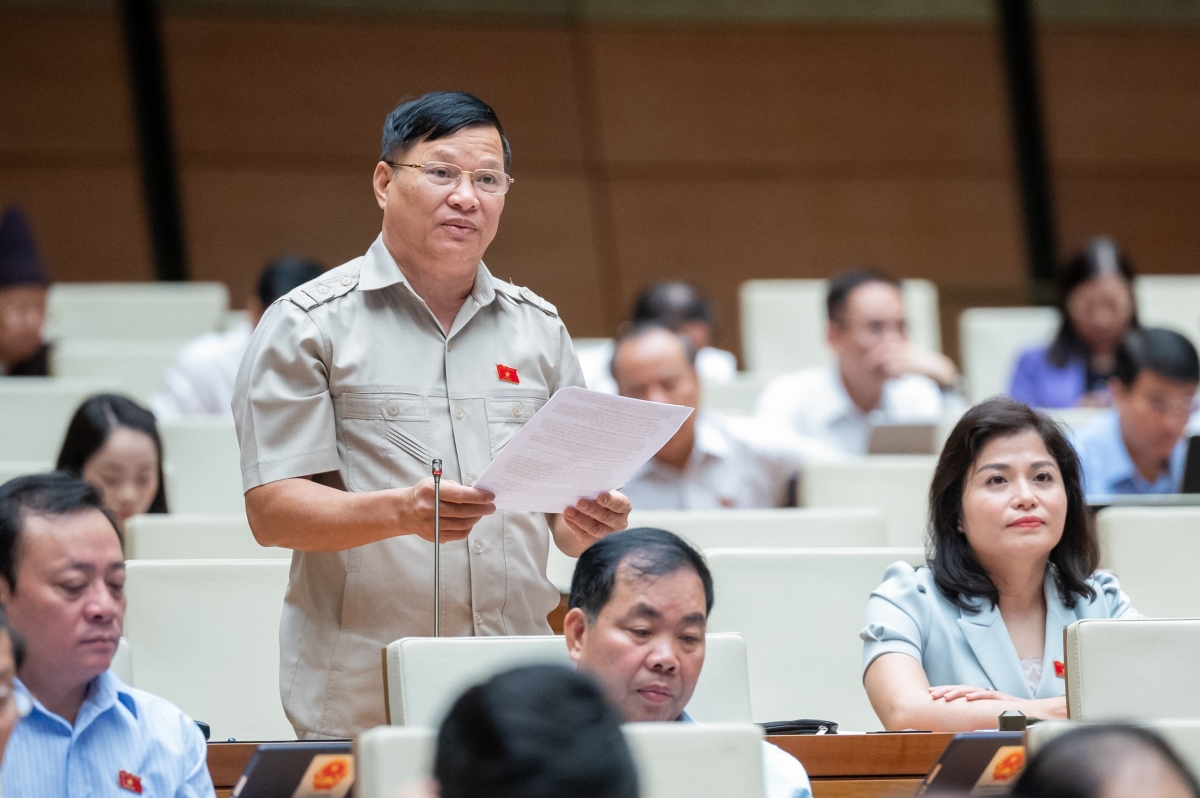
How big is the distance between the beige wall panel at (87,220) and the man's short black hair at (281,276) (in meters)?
1.78

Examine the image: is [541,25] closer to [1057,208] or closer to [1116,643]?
[1057,208]

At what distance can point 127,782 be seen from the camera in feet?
6.42

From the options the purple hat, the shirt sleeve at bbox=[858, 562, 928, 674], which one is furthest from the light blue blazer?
the purple hat

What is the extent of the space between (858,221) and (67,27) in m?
3.29

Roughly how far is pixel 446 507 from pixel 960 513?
1031mm

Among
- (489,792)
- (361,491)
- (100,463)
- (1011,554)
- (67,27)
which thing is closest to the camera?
(489,792)

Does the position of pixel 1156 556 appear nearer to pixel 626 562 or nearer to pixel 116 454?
pixel 626 562

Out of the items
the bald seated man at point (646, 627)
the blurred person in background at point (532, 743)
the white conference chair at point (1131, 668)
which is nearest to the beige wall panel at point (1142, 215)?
the white conference chair at point (1131, 668)

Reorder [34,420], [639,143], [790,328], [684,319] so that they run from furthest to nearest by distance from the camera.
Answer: [639,143]
[790,328]
[684,319]
[34,420]

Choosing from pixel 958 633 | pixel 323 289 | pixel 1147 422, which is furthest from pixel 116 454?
pixel 1147 422

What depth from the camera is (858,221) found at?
6945mm

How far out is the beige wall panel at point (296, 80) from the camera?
6.41 metres

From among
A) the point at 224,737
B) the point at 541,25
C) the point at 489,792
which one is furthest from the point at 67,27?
the point at 489,792

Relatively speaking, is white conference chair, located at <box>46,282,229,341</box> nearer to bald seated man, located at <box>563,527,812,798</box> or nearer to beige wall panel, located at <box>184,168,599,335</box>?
beige wall panel, located at <box>184,168,599,335</box>
